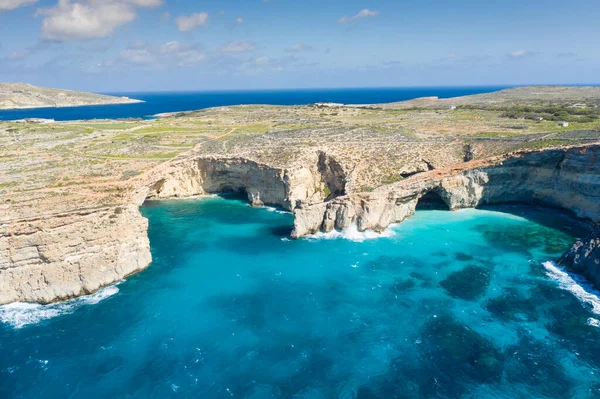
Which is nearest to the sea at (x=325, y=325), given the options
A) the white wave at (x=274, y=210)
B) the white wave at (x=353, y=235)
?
the white wave at (x=353, y=235)

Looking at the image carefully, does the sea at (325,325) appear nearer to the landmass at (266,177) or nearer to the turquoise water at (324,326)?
the turquoise water at (324,326)

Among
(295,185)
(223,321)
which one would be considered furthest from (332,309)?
(295,185)

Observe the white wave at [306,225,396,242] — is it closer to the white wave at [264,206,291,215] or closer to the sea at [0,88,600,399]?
the sea at [0,88,600,399]

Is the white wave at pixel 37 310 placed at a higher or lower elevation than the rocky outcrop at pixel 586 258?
lower

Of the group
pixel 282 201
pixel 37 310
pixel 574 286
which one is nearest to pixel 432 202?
pixel 282 201

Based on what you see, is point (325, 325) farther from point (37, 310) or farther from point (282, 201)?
point (282, 201)

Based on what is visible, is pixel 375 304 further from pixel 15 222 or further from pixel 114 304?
pixel 15 222
